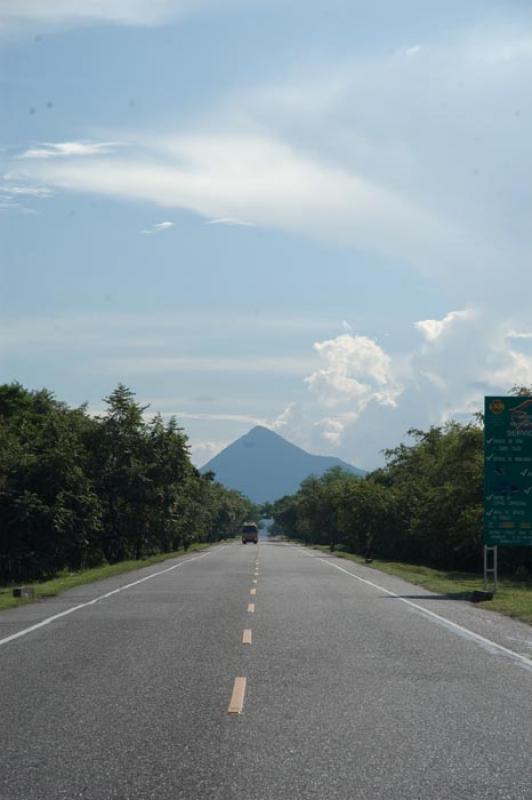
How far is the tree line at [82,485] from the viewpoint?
178ft

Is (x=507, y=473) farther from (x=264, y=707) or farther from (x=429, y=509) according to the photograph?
(x=429, y=509)

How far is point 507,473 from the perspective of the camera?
28.8m

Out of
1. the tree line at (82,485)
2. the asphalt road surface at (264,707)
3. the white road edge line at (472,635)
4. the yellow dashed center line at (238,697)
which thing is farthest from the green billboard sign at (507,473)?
the tree line at (82,485)

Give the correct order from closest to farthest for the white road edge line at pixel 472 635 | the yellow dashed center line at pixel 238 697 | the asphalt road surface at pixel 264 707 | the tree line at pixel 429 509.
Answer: the asphalt road surface at pixel 264 707 < the yellow dashed center line at pixel 238 697 < the white road edge line at pixel 472 635 < the tree line at pixel 429 509

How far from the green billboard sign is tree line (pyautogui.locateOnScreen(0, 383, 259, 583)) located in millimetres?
30206

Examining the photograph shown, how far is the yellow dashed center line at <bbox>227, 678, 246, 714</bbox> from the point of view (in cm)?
971

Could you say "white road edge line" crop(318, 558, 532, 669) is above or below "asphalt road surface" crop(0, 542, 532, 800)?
above

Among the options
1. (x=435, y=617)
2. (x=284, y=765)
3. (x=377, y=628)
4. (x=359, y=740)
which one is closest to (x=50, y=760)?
(x=284, y=765)

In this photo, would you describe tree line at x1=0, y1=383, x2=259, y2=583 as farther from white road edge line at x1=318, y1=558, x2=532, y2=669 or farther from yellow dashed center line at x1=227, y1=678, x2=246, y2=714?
yellow dashed center line at x1=227, y1=678, x2=246, y2=714

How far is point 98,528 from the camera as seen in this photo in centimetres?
5872

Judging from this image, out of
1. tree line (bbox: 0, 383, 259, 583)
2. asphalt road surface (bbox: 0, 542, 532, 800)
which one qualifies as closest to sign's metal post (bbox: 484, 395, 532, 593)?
asphalt road surface (bbox: 0, 542, 532, 800)

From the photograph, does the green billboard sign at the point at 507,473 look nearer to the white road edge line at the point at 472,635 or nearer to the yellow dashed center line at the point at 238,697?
the white road edge line at the point at 472,635

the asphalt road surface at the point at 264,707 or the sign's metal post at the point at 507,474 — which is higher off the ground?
the sign's metal post at the point at 507,474

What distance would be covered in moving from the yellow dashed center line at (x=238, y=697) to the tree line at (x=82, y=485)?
4311cm
